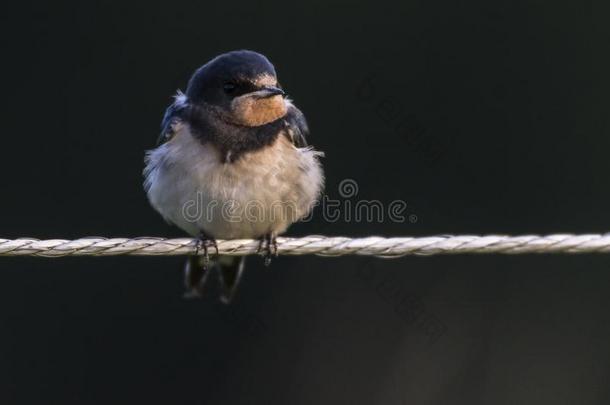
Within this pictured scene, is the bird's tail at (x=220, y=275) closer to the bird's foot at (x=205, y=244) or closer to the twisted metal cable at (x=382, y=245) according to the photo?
the bird's foot at (x=205, y=244)

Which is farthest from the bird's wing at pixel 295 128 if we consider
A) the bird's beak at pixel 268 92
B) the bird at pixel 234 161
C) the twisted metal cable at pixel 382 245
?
the twisted metal cable at pixel 382 245

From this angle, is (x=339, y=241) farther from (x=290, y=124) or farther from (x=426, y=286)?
(x=426, y=286)

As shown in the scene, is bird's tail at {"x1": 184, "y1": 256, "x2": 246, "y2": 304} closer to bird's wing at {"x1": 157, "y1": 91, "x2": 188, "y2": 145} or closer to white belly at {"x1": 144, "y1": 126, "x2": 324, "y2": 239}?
white belly at {"x1": 144, "y1": 126, "x2": 324, "y2": 239}

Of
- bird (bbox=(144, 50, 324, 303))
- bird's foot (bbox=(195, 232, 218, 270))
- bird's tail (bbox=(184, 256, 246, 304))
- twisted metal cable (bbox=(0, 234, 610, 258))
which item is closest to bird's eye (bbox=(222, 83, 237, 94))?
bird (bbox=(144, 50, 324, 303))

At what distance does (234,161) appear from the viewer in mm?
2967

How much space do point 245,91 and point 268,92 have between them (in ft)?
0.30

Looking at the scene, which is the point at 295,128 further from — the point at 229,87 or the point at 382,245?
the point at 382,245

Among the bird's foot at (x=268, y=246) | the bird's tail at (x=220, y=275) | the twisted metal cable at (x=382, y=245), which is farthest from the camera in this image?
the bird's tail at (x=220, y=275)

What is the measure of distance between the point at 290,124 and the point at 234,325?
1.51m

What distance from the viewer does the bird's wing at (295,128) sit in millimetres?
3133

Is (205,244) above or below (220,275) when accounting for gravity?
above

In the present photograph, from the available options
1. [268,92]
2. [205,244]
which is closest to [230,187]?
[205,244]

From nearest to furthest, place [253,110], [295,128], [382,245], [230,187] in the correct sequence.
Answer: [382,245] → [230,187] → [253,110] → [295,128]

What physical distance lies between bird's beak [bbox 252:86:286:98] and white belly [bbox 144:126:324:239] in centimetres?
15
